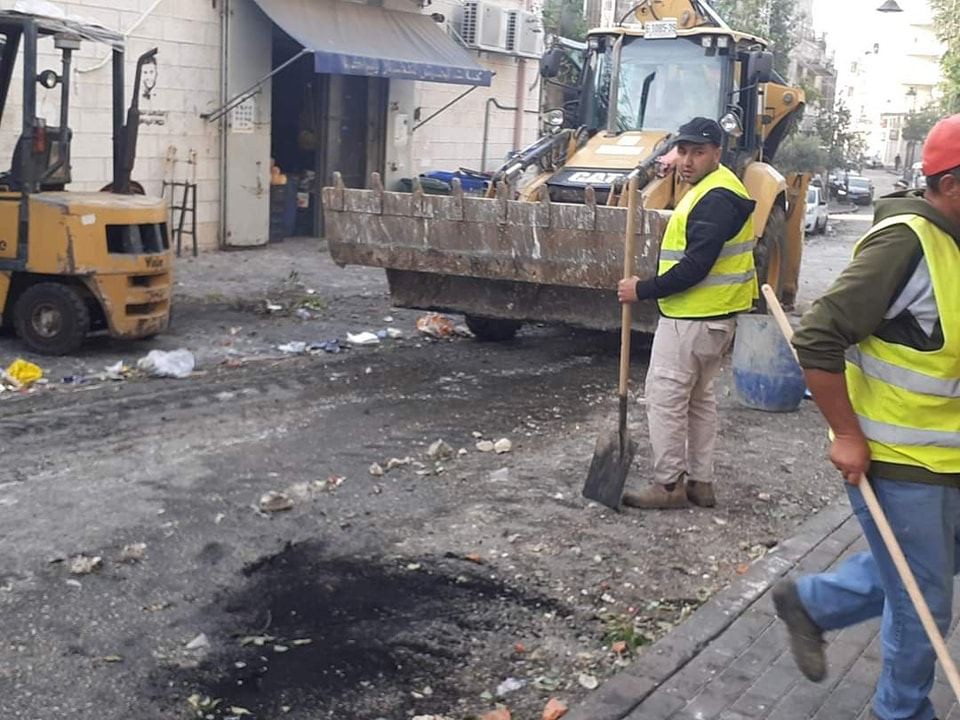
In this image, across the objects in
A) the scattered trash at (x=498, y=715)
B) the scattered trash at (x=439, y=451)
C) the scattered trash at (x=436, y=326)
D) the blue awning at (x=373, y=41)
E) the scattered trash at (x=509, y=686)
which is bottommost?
the scattered trash at (x=509, y=686)

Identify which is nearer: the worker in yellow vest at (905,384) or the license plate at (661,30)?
the worker in yellow vest at (905,384)

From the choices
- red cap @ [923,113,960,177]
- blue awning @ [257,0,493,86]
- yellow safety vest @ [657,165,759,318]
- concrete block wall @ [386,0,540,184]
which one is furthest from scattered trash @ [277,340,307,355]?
concrete block wall @ [386,0,540,184]

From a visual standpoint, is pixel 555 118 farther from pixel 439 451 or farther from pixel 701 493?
pixel 701 493

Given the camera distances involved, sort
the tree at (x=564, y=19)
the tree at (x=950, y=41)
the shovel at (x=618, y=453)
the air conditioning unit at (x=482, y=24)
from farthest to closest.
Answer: the tree at (x=564, y=19) < the tree at (x=950, y=41) < the air conditioning unit at (x=482, y=24) < the shovel at (x=618, y=453)

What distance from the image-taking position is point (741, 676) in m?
4.05

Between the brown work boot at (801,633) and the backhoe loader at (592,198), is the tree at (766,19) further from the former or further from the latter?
the brown work boot at (801,633)

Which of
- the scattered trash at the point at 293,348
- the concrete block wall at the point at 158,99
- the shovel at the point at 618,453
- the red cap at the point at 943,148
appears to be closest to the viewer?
the red cap at the point at 943,148

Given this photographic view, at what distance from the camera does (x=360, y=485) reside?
20.1 ft

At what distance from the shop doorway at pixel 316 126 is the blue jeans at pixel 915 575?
49.0ft

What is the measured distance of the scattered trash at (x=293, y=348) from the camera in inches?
379

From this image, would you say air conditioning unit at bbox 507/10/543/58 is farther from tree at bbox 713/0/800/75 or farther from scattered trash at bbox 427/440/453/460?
scattered trash at bbox 427/440/453/460

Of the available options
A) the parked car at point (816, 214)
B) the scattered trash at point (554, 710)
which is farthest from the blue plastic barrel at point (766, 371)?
the parked car at point (816, 214)

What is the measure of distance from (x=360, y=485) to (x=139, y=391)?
262 cm

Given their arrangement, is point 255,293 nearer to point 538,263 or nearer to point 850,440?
point 538,263
